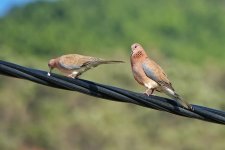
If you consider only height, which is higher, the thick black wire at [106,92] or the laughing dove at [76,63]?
the laughing dove at [76,63]

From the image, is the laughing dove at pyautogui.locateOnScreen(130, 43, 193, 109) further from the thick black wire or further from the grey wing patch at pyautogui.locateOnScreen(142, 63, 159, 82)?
the thick black wire

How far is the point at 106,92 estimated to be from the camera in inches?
210

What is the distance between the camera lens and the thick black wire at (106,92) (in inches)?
204

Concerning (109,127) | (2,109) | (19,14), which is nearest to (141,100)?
(109,127)

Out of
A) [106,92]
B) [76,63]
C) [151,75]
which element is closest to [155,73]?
[151,75]

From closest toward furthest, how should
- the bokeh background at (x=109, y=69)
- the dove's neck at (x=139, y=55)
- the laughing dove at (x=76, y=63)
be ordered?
1. the laughing dove at (x=76, y=63)
2. the dove's neck at (x=139, y=55)
3. the bokeh background at (x=109, y=69)

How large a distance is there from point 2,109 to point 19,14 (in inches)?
1941

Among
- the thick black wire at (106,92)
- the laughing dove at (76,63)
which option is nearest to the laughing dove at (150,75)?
the laughing dove at (76,63)

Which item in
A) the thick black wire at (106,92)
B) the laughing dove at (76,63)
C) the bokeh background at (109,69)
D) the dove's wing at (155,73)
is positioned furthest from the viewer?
the bokeh background at (109,69)

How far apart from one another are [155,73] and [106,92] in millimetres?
1002

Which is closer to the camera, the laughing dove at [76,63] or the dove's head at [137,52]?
the laughing dove at [76,63]

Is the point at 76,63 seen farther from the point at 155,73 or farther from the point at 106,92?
the point at 106,92

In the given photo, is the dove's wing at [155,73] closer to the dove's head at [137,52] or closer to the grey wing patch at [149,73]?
the grey wing patch at [149,73]

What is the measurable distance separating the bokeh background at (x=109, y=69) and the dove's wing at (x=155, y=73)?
1262cm
